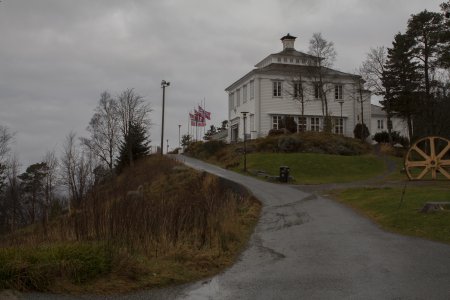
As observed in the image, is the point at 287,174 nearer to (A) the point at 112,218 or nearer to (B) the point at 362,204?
(B) the point at 362,204

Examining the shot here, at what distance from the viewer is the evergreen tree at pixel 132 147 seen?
61188mm

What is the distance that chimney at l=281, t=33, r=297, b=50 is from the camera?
2783 inches

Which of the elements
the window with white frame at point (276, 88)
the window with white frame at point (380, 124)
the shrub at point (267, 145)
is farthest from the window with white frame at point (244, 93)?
the window with white frame at point (380, 124)

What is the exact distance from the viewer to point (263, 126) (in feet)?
208

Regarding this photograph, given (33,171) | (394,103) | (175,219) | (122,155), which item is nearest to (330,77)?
(394,103)

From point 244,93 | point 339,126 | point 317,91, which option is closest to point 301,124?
point 317,91

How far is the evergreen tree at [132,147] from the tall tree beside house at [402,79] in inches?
1075

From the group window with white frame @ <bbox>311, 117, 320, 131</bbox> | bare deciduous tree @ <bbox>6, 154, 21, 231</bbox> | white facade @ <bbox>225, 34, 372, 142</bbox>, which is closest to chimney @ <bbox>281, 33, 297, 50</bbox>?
white facade @ <bbox>225, 34, 372, 142</bbox>

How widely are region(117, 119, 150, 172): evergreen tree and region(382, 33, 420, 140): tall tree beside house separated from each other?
1075 inches

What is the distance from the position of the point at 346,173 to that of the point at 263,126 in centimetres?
1962

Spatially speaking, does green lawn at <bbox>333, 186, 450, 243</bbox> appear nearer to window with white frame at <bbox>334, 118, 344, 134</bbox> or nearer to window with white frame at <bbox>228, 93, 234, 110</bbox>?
window with white frame at <bbox>334, 118, 344, 134</bbox>

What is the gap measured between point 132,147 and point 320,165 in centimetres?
2373

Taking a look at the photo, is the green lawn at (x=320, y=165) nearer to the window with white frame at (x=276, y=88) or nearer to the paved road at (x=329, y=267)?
the window with white frame at (x=276, y=88)

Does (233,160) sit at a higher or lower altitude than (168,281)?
higher
